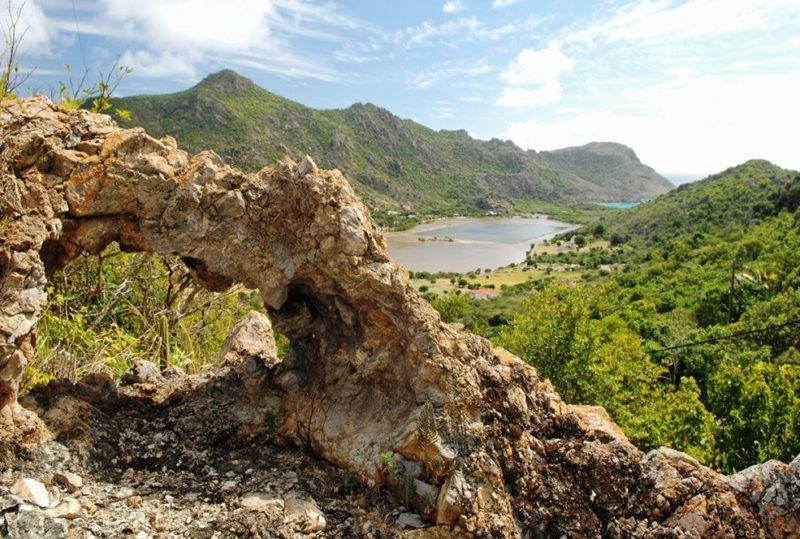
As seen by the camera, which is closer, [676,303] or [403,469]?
[403,469]

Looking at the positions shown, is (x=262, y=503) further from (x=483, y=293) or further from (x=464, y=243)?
(x=464, y=243)

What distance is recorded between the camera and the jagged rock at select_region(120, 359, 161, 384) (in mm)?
8172

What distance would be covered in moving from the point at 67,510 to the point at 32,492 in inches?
15.1

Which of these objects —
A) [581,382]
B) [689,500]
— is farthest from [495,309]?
[689,500]

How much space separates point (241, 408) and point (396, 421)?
7.23 feet

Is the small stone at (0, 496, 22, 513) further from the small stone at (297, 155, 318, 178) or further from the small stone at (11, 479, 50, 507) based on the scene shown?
the small stone at (297, 155, 318, 178)

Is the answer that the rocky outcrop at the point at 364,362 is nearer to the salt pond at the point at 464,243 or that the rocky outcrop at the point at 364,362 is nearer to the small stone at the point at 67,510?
the small stone at the point at 67,510

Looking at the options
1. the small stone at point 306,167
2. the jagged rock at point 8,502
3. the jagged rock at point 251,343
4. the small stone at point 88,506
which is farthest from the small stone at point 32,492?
the small stone at point 306,167

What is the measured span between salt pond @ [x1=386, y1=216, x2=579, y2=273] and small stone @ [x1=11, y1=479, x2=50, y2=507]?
89.9 meters

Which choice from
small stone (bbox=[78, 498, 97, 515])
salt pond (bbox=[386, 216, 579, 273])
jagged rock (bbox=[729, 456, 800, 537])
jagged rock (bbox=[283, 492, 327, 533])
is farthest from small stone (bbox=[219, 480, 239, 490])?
salt pond (bbox=[386, 216, 579, 273])

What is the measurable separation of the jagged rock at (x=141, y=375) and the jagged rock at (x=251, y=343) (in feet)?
3.28

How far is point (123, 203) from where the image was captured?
691cm

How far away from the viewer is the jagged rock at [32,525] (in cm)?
518

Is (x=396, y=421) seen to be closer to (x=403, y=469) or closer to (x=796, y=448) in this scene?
(x=403, y=469)
